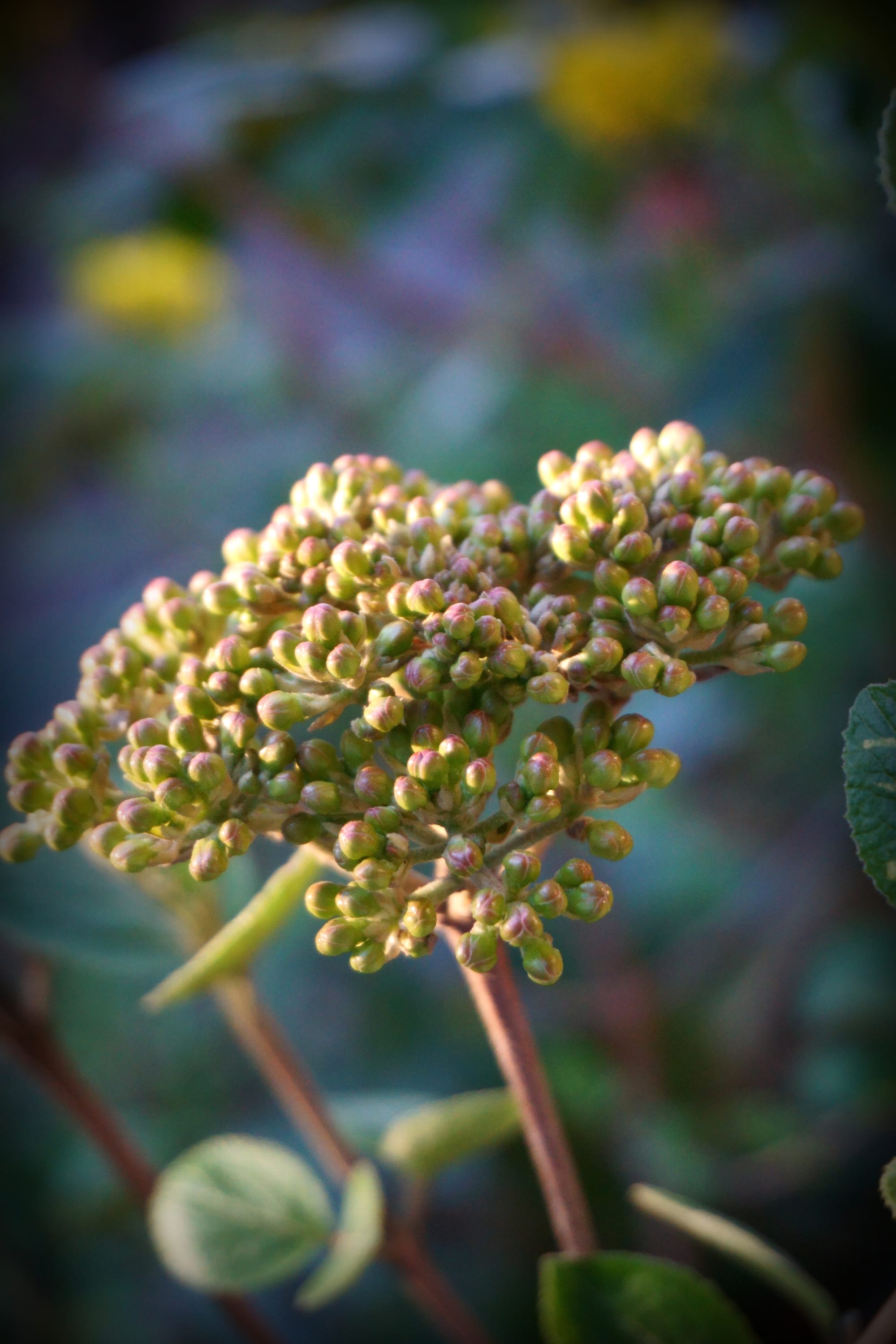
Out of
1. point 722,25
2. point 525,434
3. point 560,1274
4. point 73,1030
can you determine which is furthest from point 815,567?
point 722,25

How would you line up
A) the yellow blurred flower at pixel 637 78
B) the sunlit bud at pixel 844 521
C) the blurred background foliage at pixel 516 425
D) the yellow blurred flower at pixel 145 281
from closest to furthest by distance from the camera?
1. the sunlit bud at pixel 844 521
2. the blurred background foliage at pixel 516 425
3. the yellow blurred flower at pixel 637 78
4. the yellow blurred flower at pixel 145 281

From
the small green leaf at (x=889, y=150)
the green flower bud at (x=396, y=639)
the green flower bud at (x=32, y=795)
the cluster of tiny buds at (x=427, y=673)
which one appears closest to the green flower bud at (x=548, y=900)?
the cluster of tiny buds at (x=427, y=673)

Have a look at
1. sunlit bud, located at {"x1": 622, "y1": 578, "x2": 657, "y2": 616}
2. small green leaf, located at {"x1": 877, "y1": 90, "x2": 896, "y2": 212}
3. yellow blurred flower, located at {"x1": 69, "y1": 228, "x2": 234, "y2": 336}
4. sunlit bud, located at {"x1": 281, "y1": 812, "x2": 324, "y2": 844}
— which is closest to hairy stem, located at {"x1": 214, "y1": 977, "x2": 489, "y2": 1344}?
sunlit bud, located at {"x1": 281, "y1": 812, "x2": 324, "y2": 844}

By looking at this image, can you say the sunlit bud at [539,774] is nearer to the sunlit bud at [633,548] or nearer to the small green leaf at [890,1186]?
the sunlit bud at [633,548]

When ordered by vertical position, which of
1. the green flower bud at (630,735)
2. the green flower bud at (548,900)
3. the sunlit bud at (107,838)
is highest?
the sunlit bud at (107,838)

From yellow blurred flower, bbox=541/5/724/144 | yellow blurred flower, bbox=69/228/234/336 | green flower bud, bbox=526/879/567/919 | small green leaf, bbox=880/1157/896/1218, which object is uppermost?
yellow blurred flower, bbox=69/228/234/336

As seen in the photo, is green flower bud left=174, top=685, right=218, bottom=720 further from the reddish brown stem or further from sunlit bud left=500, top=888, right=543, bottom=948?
the reddish brown stem

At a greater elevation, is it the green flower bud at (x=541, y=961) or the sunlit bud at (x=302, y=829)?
the sunlit bud at (x=302, y=829)

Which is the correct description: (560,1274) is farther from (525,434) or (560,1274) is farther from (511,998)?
(525,434)
